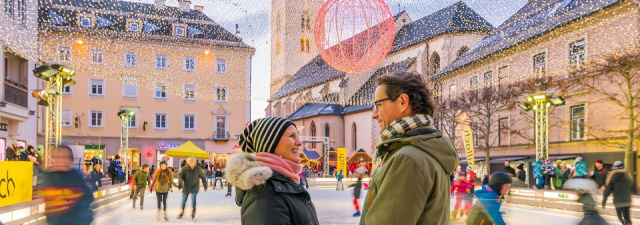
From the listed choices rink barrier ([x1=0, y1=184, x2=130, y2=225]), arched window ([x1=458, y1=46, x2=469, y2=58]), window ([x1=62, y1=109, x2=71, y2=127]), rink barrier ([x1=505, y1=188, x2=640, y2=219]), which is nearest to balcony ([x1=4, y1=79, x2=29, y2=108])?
rink barrier ([x1=0, y1=184, x2=130, y2=225])

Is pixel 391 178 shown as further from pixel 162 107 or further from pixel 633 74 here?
pixel 162 107

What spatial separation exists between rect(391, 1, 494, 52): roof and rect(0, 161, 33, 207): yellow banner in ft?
93.5

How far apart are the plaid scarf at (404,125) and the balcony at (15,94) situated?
22.8 metres

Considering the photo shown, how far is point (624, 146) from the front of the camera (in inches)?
891

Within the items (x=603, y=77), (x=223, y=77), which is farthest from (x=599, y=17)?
(x=223, y=77)

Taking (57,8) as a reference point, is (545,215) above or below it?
below

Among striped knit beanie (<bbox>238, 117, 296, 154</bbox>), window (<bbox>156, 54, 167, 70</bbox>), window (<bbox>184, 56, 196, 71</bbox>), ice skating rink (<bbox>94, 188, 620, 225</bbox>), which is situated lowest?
ice skating rink (<bbox>94, 188, 620, 225</bbox>)

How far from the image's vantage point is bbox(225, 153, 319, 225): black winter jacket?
250 centimetres

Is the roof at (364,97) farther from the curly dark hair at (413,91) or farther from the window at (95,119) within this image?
the curly dark hair at (413,91)

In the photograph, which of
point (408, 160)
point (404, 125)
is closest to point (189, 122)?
point (404, 125)

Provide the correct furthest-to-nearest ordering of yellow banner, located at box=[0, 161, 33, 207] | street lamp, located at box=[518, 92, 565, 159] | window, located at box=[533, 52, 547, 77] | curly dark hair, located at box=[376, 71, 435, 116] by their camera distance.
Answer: window, located at box=[533, 52, 547, 77] → street lamp, located at box=[518, 92, 565, 159] → yellow banner, located at box=[0, 161, 33, 207] → curly dark hair, located at box=[376, 71, 435, 116]

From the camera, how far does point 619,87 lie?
23.1m

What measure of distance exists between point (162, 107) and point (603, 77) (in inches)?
1350

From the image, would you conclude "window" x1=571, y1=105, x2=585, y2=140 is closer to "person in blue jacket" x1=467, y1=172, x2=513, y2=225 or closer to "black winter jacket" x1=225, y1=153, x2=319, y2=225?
"person in blue jacket" x1=467, y1=172, x2=513, y2=225
